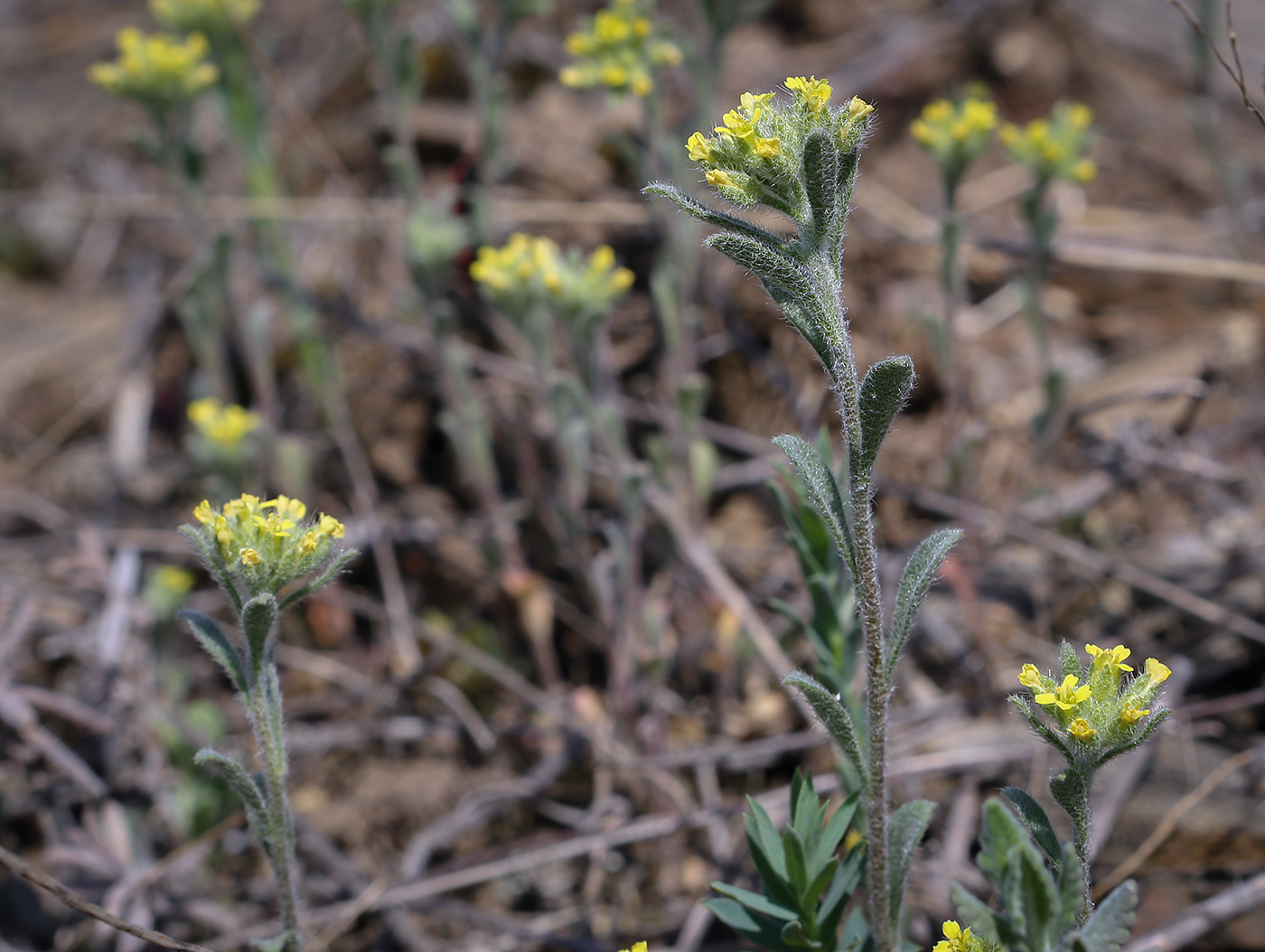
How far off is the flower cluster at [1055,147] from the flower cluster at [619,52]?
1.17 metres

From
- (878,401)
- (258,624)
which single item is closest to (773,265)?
(878,401)

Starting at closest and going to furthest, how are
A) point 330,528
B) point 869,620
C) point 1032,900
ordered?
1. point 1032,900
2. point 869,620
3. point 330,528

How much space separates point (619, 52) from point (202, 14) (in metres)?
1.78

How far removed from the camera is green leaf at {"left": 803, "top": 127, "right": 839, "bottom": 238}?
1.40m

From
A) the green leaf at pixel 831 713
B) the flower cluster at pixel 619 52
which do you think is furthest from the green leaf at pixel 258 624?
the flower cluster at pixel 619 52

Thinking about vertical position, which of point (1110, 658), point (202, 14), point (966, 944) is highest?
point (202, 14)

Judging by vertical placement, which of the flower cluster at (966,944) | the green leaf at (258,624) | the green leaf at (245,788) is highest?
the green leaf at (258,624)

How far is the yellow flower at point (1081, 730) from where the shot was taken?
4.58ft

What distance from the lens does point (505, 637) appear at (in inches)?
137

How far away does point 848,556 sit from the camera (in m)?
1.49

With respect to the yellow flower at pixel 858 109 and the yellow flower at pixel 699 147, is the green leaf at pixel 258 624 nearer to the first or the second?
the yellow flower at pixel 699 147

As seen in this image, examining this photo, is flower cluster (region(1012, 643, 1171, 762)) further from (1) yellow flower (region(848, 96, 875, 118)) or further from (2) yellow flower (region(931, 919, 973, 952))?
(1) yellow flower (region(848, 96, 875, 118))

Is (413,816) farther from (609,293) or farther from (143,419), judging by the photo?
(143,419)

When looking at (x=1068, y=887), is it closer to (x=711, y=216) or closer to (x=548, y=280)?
(x=711, y=216)
